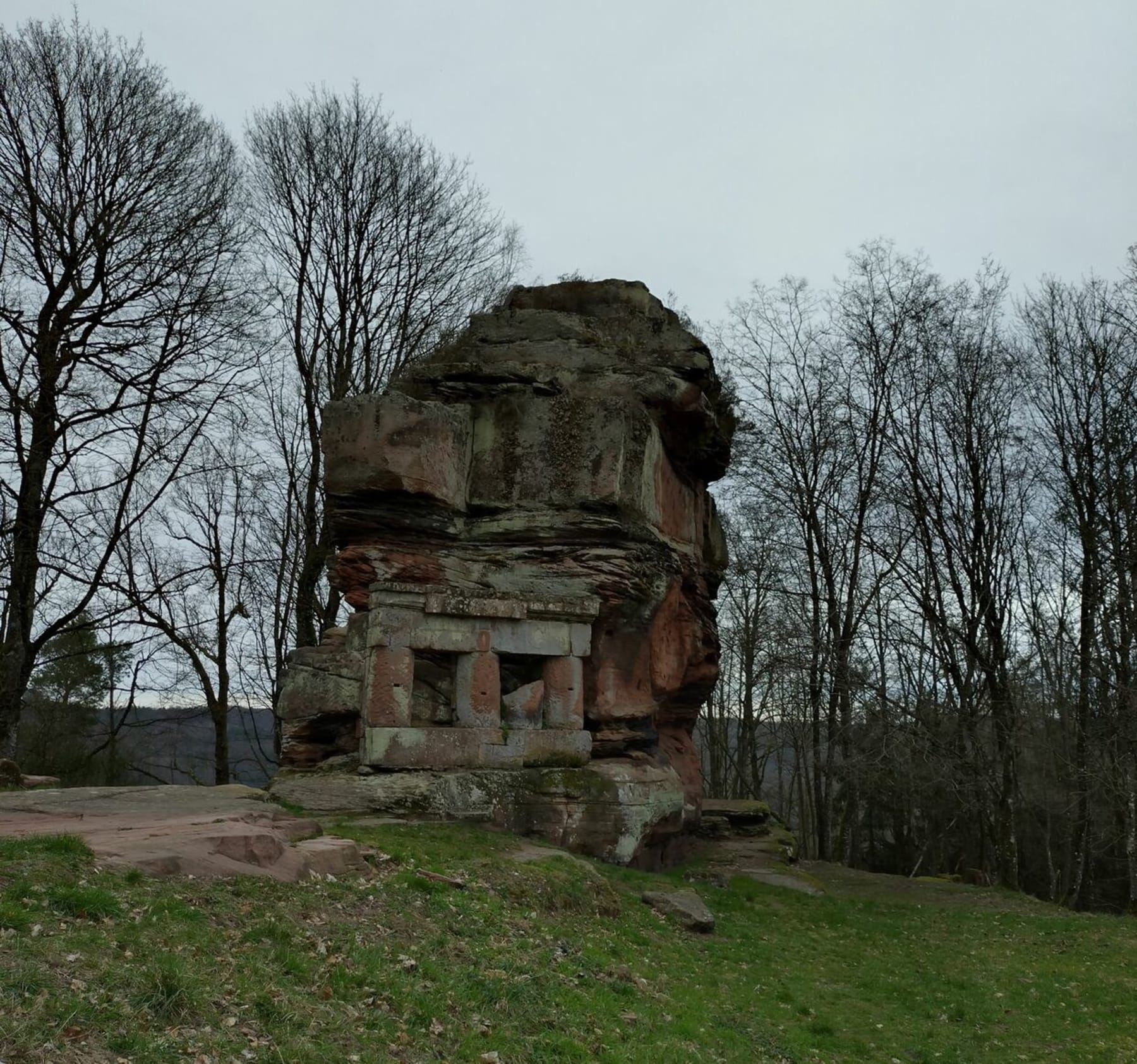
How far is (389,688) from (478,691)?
3.93 ft

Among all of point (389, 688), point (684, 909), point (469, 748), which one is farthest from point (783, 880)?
point (389, 688)

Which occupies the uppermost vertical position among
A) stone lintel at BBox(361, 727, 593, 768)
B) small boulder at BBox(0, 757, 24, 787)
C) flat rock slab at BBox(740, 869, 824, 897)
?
stone lintel at BBox(361, 727, 593, 768)

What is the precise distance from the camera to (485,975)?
6.98m

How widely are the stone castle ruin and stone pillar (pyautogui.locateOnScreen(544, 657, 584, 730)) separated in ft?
0.09

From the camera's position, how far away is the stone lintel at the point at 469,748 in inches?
527

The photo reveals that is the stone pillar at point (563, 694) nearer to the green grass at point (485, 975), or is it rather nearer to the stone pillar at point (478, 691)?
the stone pillar at point (478, 691)

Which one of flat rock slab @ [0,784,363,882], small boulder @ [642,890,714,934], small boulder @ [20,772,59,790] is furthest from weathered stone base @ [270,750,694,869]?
small boulder @ [20,772,59,790]

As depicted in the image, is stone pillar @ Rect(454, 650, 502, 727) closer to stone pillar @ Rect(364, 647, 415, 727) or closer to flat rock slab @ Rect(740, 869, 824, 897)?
stone pillar @ Rect(364, 647, 415, 727)

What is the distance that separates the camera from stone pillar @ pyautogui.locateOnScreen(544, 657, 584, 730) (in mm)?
14562

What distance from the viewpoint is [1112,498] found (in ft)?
71.4

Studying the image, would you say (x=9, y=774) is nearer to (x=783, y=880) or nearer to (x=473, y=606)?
(x=473, y=606)

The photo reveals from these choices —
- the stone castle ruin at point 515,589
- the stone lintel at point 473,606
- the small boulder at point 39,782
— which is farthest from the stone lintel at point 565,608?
the small boulder at point 39,782

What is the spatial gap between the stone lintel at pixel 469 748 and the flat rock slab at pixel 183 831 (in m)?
1.67

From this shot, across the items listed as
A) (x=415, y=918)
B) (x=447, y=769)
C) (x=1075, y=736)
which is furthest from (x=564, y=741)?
(x=1075, y=736)
